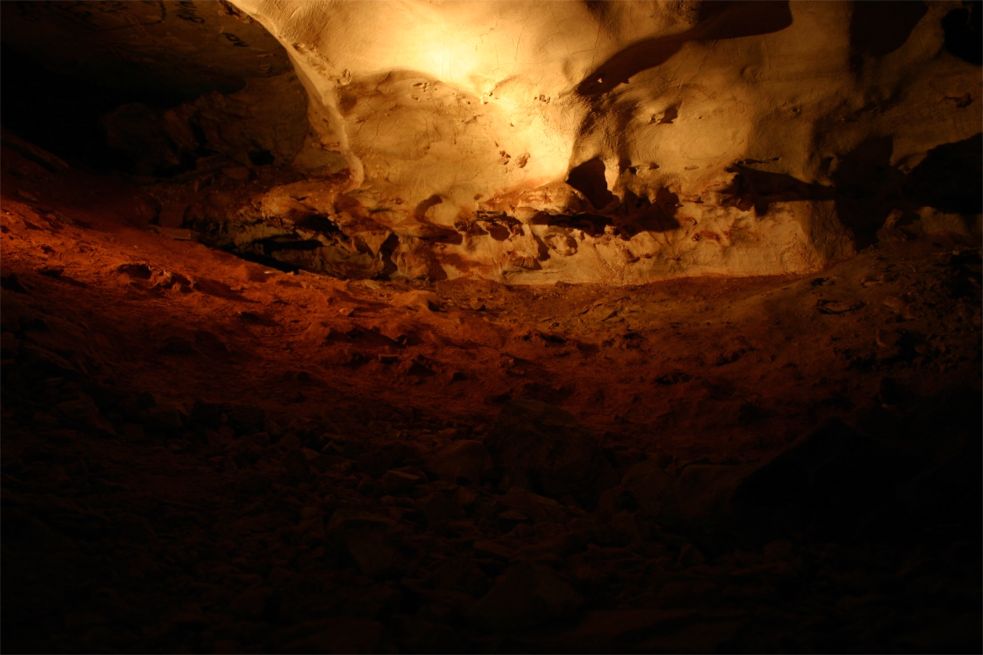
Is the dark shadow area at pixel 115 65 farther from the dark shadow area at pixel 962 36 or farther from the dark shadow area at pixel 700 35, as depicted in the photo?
the dark shadow area at pixel 962 36

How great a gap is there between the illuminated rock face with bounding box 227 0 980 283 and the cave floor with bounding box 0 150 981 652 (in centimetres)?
100

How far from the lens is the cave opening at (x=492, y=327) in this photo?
6.54 ft

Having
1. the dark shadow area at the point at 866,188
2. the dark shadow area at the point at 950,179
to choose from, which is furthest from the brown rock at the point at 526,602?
the dark shadow area at the point at 950,179

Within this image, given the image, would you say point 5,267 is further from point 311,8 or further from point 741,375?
point 741,375

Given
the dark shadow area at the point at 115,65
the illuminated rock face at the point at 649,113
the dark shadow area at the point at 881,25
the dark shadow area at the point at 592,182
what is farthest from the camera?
the dark shadow area at the point at 115,65

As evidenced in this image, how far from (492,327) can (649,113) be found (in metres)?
2.32

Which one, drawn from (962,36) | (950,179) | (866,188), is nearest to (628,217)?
(866,188)

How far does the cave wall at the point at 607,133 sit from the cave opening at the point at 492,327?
0.03 metres

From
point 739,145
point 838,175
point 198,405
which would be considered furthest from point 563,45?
point 198,405

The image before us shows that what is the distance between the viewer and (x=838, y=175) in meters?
5.55

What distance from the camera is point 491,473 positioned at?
2.97 metres

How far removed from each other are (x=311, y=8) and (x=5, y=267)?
308 cm

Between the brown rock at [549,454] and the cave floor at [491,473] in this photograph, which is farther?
the brown rock at [549,454]

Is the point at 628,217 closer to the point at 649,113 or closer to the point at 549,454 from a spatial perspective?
the point at 649,113
